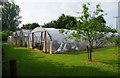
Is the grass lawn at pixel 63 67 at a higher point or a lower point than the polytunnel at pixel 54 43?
lower

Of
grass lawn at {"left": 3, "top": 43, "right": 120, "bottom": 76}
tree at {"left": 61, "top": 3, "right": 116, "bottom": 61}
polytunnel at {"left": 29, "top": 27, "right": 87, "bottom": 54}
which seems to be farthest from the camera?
polytunnel at {"left": 29, "top": 27, "right": 87, "bottom": 54}

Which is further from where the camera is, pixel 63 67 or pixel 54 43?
pixel 54 43

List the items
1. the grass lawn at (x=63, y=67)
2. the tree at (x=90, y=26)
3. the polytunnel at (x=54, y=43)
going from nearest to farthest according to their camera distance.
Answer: the grass lawn at (x=63, y=67) → the tree at (x=90, y=26) → the polytunnel at (x=54, y=43)

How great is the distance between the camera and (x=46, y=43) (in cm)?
2781

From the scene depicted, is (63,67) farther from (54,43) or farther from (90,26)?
(54,43)

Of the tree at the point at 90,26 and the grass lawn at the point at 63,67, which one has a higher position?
the tree at the point at 90,26

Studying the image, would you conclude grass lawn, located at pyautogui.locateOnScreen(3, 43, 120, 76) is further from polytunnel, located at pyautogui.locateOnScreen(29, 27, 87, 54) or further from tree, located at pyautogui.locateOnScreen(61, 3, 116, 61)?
polytunnel, located at pyautogui.locateOnScreen(29, 27, 87, 54)

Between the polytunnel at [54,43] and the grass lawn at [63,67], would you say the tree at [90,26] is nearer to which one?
the grass lawn at [63,67]

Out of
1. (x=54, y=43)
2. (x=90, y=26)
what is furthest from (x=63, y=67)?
(x=54, y=43)

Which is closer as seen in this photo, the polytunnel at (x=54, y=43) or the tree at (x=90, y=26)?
the tree at (x=90, y=26)

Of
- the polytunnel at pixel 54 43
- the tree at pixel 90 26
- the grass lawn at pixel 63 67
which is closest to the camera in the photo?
the grass lawn at pixel 63 67

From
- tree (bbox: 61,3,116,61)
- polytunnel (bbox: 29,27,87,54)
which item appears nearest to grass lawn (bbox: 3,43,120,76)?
tree (bbox: 61,3,116,61)

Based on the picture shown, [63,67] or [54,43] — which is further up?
[54,43]

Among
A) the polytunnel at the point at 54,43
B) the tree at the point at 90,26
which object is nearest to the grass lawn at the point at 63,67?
the tree at the point at 90,26
